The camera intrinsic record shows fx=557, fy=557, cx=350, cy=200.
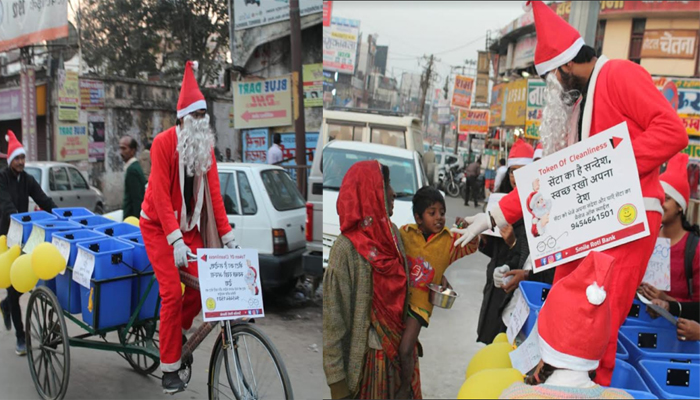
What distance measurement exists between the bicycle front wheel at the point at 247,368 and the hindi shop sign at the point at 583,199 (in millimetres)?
1262

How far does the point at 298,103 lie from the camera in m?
2.86

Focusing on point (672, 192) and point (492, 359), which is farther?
point (672, 192)

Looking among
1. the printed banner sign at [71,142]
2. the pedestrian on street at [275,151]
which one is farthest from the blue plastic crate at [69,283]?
the pedestrian on street at [275,151]

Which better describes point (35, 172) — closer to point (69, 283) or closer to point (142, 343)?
point (69, 283)

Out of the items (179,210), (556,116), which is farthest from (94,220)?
(556,116)

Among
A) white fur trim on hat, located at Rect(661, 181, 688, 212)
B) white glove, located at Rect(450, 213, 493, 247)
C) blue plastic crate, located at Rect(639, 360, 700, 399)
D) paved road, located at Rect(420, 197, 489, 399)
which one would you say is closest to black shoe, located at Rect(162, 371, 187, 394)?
paved road, located at Rect(420, 197, 489, 399)

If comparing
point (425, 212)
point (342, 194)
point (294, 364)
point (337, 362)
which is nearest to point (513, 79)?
point (425, 212)

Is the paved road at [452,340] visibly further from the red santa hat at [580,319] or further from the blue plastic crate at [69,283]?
the blue plastic crate at [69,283]

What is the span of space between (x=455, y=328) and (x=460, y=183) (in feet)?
2.61

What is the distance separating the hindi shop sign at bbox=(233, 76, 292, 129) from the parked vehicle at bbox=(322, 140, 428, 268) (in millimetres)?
837

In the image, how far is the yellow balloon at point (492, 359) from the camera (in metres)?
1.77

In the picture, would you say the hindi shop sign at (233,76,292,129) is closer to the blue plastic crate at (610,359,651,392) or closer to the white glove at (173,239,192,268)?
the white glove at (173,239,192,268)

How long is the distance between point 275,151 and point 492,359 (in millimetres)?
1738

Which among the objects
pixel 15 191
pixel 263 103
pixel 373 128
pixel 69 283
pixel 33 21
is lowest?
pixel 69 283
